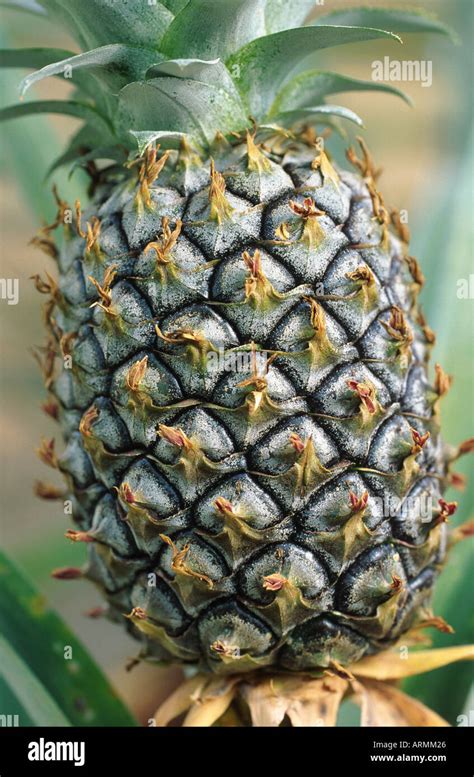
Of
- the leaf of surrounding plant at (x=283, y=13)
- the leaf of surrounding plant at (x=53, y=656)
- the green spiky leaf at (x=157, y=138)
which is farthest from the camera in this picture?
the leaf of surrounding plant at (x=53, y=656)

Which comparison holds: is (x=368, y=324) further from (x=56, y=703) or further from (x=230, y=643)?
(x=56, y=703)

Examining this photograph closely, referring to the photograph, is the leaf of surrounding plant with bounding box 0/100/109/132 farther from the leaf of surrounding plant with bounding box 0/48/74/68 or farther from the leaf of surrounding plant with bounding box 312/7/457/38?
the leaf of surrounding plant with bounding box 312/7/457/38

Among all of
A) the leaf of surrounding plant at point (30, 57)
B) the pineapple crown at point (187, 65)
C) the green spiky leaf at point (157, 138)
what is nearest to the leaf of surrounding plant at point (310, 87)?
the pineapple crown at point (187, 65)

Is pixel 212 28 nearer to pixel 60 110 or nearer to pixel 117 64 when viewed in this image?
pixel 117 64

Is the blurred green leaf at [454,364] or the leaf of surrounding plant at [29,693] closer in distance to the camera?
the leaf of surrounding plant at [29,693]

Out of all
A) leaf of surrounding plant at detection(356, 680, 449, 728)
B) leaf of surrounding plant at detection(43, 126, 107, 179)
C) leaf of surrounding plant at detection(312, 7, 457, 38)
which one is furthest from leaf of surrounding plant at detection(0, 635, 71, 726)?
leaf of surrounding plant at detection(312, 7, 457, 38)

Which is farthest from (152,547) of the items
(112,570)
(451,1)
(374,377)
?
(451,1)

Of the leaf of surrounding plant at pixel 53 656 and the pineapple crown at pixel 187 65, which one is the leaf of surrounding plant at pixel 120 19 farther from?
the leaf of surrounding plant at pixel 53 656

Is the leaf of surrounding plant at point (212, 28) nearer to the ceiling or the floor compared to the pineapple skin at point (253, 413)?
nearer to the ceiling
